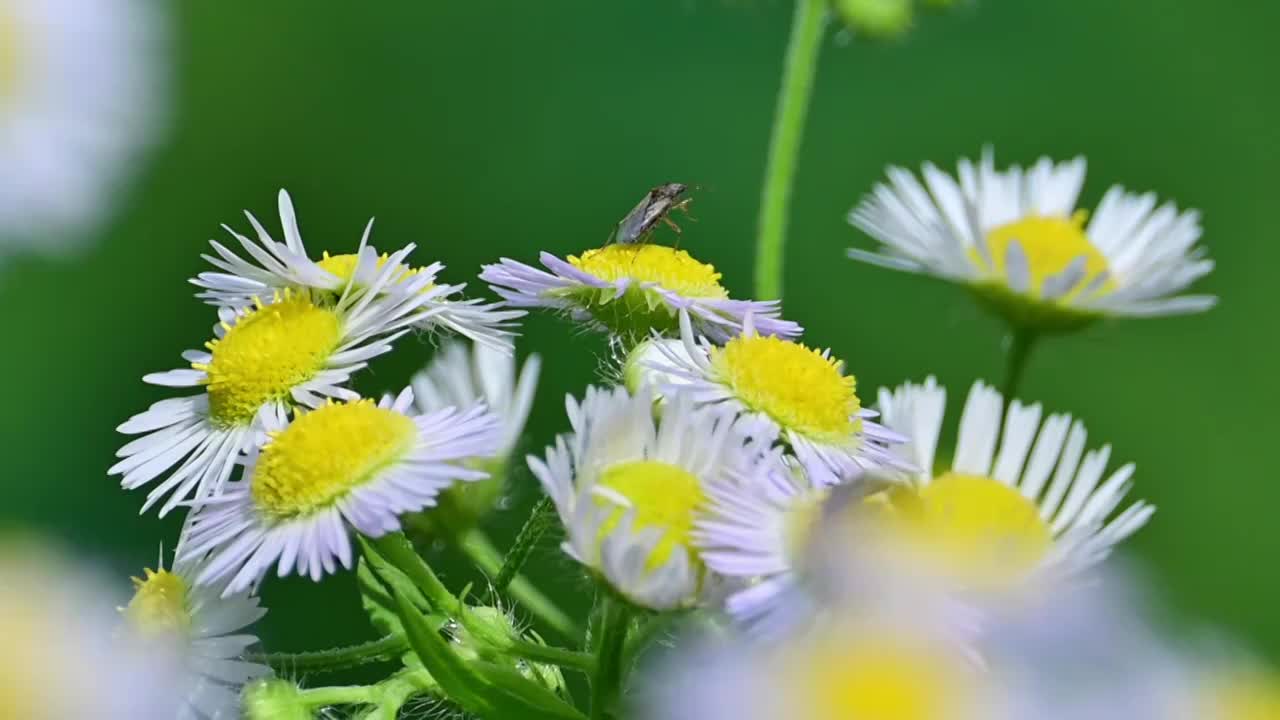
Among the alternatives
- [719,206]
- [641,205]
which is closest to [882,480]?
[641,205]

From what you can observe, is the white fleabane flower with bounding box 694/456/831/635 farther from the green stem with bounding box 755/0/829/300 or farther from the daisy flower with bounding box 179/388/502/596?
the green stem with bounding box 755/0/829/300

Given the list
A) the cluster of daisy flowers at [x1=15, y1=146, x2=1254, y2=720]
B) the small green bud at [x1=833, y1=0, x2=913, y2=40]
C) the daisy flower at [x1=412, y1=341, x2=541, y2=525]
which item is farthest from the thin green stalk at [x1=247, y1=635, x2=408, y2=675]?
the small green bud at [x1=833, y1=0, x2=913, y2=40]

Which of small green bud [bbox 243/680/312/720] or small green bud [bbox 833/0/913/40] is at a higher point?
small green bud [bbox 833/0/913/40]

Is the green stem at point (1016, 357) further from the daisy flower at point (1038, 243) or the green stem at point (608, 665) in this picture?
the green stem at point (608, 665)

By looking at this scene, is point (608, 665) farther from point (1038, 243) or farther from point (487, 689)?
point (1038, 243)

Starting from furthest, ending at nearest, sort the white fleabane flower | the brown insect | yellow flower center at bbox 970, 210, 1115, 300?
1. yellow flower center at bbox 970, 210, 1115, 300
2. the brown insect
3. the white fleabane flower

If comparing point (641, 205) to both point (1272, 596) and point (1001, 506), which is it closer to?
point (1001, 506)

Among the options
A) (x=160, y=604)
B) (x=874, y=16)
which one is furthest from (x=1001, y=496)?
(x=874, y=16)
